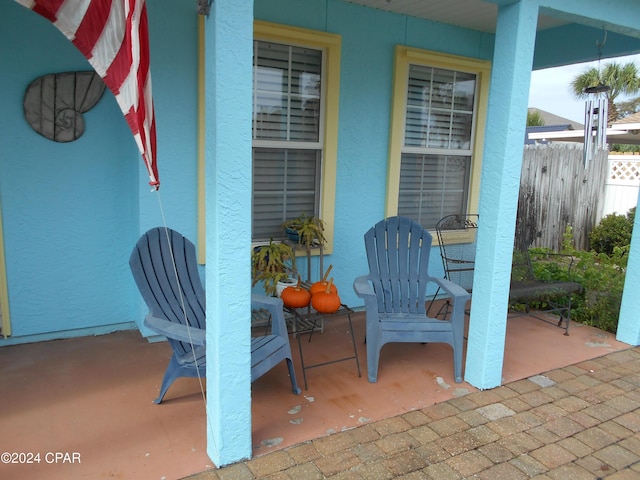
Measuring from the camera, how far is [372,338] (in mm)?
3113

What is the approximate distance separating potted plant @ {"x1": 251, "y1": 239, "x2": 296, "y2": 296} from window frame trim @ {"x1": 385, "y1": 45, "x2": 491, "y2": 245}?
1.25 m

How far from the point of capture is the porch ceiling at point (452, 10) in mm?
3881

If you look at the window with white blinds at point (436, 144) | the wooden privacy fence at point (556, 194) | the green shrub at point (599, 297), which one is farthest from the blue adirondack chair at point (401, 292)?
the wooden privacy fence at point (556, 194)

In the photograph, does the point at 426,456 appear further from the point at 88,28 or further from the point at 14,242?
the point at 14,242

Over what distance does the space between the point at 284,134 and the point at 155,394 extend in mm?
2253

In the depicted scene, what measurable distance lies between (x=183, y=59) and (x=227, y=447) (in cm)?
261

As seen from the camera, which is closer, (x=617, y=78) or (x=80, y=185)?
(x=80, y=185)

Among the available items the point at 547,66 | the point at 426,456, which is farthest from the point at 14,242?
the point at 547,66

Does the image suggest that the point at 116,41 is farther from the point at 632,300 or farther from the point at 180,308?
the point at 632,300

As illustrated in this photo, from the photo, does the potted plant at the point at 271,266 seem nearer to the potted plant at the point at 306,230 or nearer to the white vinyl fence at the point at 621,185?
the potted plant at the point at 306,230

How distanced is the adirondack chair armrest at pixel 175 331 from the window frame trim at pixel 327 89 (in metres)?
1.92

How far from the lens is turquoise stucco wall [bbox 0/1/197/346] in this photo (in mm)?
3145

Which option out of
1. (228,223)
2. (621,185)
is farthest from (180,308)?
(621,185)

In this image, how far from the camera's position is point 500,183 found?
284 cm
